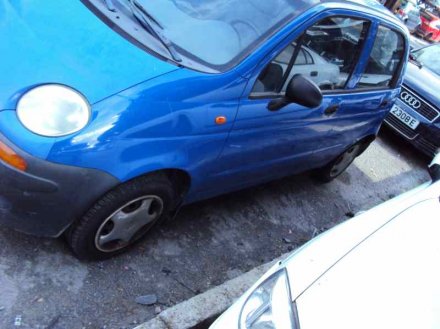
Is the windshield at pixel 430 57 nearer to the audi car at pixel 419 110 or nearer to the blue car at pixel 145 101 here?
the audi car at pixel 419 110

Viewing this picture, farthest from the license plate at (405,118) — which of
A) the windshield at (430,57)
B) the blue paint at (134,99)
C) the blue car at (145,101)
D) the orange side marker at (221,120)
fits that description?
the orange side marker at (221,120)

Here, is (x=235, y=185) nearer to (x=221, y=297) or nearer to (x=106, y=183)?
(x=221, y=297)

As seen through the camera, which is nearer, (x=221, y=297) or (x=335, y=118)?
(x=221, y=297)

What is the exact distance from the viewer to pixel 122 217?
249cm

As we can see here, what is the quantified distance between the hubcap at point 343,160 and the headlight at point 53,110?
3002 mm

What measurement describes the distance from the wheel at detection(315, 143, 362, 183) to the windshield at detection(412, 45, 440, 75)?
110 inches

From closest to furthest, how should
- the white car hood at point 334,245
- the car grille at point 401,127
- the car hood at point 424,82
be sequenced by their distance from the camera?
the white car hood at point 334,245, the car hood at point 424,82, the car grille at point 401,127

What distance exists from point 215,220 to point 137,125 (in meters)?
1.43

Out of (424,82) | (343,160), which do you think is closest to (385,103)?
(343,160)

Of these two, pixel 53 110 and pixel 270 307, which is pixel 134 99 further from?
pixel 270 307

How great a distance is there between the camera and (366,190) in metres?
5.02

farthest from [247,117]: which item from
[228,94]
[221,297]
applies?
[221,297]

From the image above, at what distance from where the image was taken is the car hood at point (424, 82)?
5.99 metres

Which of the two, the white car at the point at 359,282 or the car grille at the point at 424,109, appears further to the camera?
the car grille at the point at 424,109
